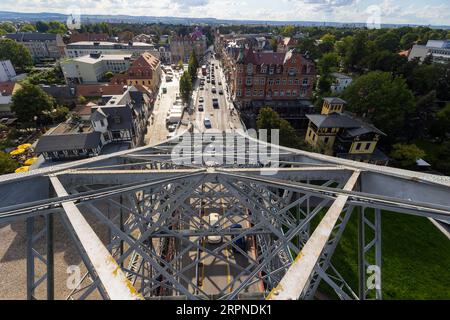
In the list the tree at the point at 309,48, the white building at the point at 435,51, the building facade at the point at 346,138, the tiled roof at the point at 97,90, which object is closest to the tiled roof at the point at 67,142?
the tiled roof at the point at 97,90

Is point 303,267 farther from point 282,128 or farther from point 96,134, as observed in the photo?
point 96,134

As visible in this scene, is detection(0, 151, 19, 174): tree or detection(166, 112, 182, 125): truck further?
detection(166, 112, 182, 125): truck

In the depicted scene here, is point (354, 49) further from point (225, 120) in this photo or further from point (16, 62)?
Result: point (16, 62)

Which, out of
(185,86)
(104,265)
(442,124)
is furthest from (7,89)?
(442,124)

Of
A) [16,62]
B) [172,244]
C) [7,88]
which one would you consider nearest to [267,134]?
[172,244]

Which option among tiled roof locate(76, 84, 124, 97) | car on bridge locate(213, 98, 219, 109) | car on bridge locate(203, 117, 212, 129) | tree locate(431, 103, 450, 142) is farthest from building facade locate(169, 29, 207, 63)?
tree locate(431, 103, 450, 142)

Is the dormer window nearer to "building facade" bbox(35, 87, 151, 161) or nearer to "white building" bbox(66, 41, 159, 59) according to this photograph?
"building facade" bbox(35, 87, 151, 161)

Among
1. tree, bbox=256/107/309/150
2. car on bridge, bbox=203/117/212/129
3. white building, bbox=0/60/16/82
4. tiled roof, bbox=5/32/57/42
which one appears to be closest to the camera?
tree, bbox=256/107/309/150

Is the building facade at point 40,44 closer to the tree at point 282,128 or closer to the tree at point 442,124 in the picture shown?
the tree at point 282,128
